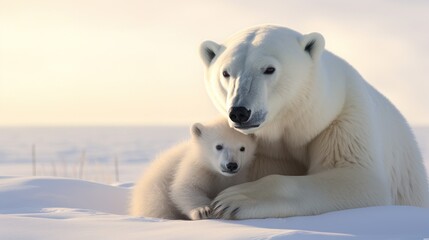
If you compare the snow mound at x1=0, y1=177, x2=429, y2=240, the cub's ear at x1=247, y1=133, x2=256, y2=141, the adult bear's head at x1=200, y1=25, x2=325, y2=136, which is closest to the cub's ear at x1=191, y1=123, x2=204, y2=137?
the cub's ear at x1=247, y1=133, x2=256, y2=141

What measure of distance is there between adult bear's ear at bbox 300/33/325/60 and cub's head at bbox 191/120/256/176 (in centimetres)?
59

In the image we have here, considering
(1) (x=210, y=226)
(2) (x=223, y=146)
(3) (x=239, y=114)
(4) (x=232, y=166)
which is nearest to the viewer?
(1) (x=210, y=226)

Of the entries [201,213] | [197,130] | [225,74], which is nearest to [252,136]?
[197,130]

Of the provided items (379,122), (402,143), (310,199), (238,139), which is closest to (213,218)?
(310,199)

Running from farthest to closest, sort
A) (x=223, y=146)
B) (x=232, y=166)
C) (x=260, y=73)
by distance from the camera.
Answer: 1. (x=223, y=146)
2. (x=232, y=166)
3. (x=260, y=73)

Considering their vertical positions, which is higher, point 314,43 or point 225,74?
point 314,43

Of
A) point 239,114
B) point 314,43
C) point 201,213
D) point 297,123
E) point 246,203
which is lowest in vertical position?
point 201,213

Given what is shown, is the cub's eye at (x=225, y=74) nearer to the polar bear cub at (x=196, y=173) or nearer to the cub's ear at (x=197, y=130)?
the polar bear cub at (x=196, y=173)

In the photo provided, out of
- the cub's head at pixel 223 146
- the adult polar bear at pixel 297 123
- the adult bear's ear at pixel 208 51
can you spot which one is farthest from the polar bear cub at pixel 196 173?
the adult bear's ear at pixel 208 51

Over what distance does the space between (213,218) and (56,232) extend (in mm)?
840

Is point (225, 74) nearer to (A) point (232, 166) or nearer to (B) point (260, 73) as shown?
(B) point (260, 73)

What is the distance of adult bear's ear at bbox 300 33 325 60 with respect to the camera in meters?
Result: 3.95

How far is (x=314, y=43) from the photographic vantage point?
3965 millimetres

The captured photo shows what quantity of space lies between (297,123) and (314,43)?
417mm
